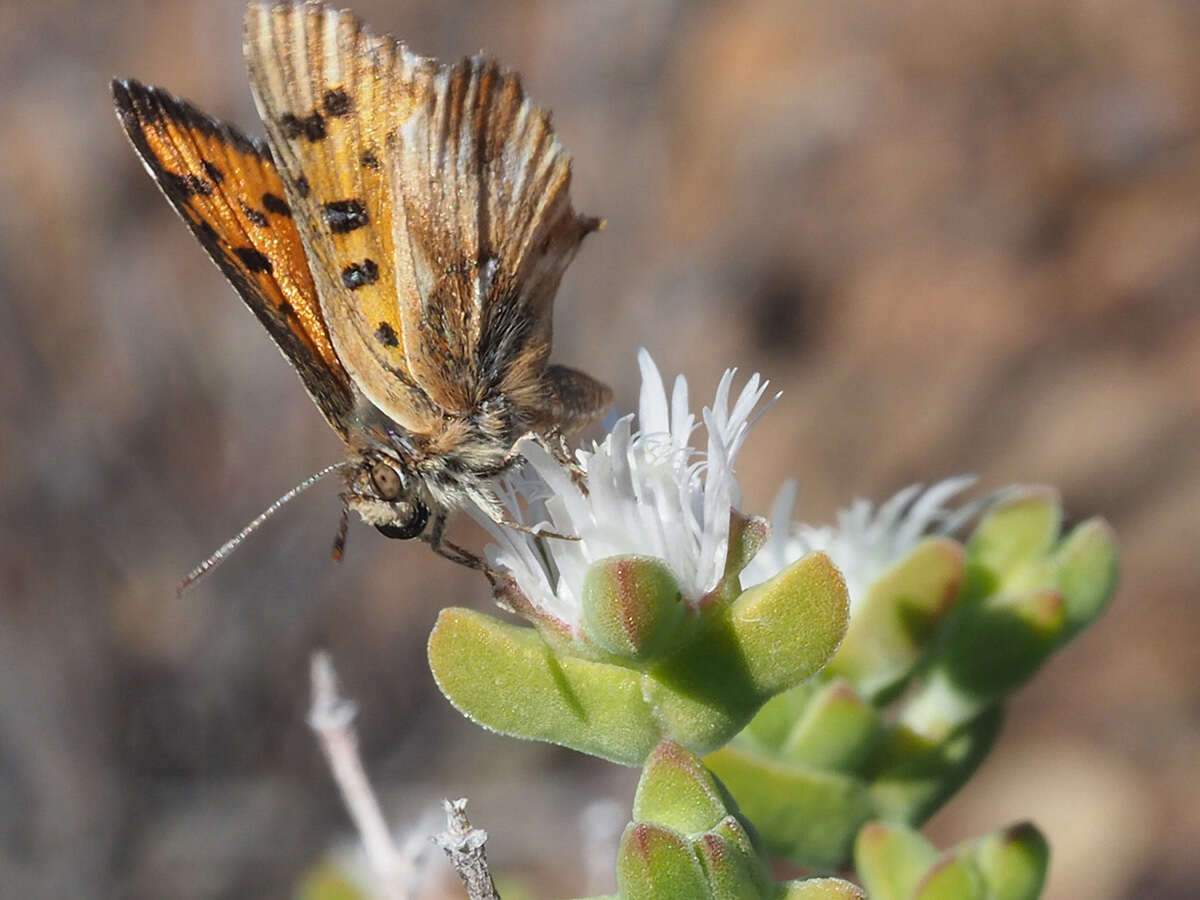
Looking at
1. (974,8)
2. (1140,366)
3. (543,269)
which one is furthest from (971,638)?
(974,8)

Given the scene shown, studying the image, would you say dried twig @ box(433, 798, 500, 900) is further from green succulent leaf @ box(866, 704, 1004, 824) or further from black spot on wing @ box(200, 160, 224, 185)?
black spot on wing @ box(200, 160, 224, 185)

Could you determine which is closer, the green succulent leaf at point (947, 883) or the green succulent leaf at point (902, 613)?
the green succulent leaf at point (947, 883)

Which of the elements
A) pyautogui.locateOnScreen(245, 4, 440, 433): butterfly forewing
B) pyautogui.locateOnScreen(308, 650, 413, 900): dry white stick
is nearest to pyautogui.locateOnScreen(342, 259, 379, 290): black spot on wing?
pyautogui.locateOnScreen(245, 4, 440, 433): butterfly forewing

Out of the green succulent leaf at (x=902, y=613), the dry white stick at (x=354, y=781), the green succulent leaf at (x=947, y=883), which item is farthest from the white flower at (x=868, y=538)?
the dry white stick at (x=354, y=781)

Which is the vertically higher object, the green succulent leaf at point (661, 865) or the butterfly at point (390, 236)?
the butterfly at point (390, 236)

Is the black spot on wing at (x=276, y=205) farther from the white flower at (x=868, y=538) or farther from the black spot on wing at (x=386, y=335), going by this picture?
the white flower at (x=868, y=538)

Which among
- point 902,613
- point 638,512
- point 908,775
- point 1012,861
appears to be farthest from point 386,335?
point 1012,861

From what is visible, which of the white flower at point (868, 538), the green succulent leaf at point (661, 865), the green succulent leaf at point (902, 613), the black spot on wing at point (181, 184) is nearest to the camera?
the green succulent leaf at point (661, 865)

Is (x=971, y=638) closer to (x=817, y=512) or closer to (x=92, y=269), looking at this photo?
(x=817, y=512)
